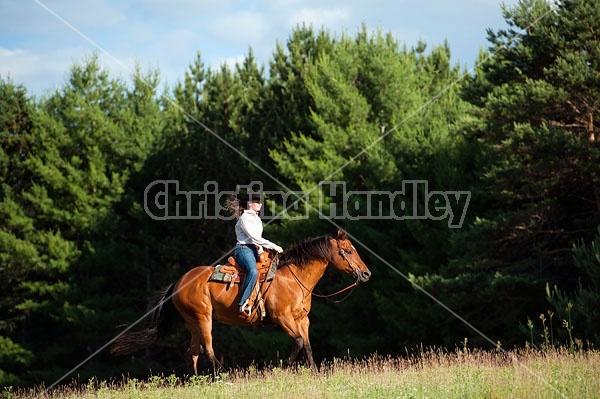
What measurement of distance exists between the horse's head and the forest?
7059mm

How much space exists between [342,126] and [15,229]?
55.7ft

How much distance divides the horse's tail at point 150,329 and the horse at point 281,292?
152 mm

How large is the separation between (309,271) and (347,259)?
0.67 meters

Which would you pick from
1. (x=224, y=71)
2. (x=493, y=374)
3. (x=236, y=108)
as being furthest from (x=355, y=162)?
(x=493, y=374)

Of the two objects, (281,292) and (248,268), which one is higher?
(248,268)

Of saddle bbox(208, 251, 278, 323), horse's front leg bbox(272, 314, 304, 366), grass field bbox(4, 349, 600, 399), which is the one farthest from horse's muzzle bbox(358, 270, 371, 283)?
grass field bbox(4, 349, 600, 399)

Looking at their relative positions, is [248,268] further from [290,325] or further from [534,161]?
[534,161]

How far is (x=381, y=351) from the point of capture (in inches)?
1105

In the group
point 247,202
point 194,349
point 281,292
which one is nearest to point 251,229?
point 247,202

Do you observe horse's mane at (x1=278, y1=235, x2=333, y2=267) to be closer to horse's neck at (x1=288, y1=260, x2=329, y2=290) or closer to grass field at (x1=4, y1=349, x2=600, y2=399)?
horse's neck at (x1=288, y1=260, x2=329, y2=290)

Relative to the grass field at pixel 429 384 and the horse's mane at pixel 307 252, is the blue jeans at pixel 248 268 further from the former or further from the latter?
the grass field at pixel 429 384

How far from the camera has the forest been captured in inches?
776

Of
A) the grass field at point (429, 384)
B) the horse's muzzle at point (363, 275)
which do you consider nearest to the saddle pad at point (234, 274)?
the horse's muzzle at point (363, 275)

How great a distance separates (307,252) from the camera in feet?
40.6
